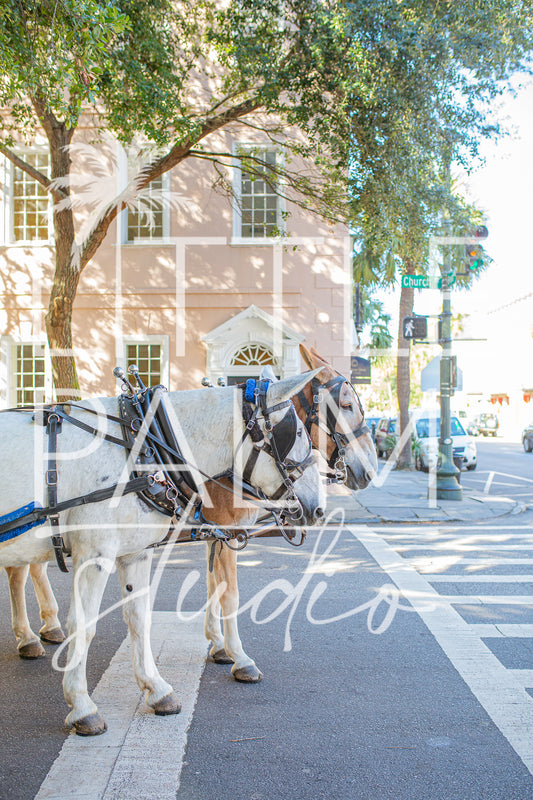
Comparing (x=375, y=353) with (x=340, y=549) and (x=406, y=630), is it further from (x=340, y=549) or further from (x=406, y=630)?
(x=406, y=630)

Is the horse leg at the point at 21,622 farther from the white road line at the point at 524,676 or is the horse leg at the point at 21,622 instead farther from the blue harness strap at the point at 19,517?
the white road line at the point at 524,676

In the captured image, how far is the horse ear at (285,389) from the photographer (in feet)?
12.1

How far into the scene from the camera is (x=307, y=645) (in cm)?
496

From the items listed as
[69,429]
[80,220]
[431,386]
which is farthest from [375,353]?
[69,429]

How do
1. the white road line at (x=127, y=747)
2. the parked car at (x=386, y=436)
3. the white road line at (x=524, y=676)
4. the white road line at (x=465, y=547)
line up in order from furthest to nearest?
the parked car at (x=386, y=436) < the white road line at (x=465, y=547) < the white road line at (x=524, y=676) < the white road line at (x=127, y=747)

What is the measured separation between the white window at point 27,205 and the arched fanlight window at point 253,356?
5.28 meters

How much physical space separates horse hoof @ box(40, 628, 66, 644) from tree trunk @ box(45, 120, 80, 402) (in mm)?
5736

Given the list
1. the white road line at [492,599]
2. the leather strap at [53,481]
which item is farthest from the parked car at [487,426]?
the leather strap at [53,481]

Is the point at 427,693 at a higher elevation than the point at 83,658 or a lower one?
lower

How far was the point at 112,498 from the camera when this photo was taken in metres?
3.41

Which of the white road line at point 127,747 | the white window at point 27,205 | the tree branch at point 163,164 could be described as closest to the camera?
the white road line at point 127,747

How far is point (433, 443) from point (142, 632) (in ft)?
56.6

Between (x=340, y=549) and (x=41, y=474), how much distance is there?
228 inches

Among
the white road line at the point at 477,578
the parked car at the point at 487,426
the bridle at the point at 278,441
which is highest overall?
the bridle at the point at 278,441
